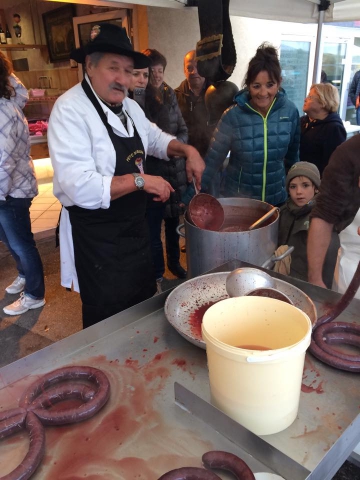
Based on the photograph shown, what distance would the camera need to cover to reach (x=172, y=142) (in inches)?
88.0

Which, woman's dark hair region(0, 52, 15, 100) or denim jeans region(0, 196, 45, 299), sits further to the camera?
denim jeans region(0, 196, 45, 299)

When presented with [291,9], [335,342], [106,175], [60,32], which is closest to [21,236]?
[106,175]

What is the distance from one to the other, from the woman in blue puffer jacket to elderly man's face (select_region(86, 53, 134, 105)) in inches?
40.3

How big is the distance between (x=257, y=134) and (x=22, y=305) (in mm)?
2423

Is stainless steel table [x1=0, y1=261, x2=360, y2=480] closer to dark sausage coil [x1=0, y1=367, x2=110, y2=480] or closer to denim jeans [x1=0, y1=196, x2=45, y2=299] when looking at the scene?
dark sausage coil [x1=0, y1=367, x2=110, y2=480]

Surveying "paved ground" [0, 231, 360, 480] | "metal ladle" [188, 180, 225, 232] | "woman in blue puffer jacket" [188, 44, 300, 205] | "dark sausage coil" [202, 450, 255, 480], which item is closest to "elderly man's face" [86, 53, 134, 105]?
"metal ladle" [188, 180, 225, 232]

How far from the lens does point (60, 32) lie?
6629 mm

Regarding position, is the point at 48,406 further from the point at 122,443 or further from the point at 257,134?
the point at 257,134

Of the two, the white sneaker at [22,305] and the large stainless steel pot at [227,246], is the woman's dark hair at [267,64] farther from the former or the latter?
the white sneaker at [22,305]

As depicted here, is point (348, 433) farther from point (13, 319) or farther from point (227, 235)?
point (13, 319)

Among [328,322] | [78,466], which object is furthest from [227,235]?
[78,466]

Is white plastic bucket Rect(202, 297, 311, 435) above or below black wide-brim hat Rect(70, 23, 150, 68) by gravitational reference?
below

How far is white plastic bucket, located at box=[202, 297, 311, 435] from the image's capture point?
84 cm

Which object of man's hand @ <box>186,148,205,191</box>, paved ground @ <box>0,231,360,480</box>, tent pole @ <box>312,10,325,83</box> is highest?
tent pole @ <box>312,10,325,83</box>
